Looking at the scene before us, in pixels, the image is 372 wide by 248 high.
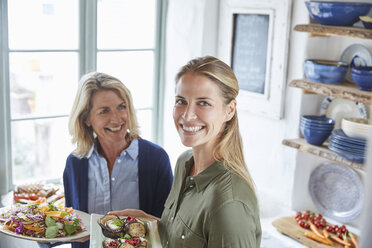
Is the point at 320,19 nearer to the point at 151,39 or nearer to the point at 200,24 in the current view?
the point at 200,24

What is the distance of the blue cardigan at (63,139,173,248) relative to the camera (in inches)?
79.7

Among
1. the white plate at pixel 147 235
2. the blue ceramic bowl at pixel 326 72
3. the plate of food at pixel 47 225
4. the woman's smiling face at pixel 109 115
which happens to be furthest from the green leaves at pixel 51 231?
the blue ceramic bowl at pixel 326 72

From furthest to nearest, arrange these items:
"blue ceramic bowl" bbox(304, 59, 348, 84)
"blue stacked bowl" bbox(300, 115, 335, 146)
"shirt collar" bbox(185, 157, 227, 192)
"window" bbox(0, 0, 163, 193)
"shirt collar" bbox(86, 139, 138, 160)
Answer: "window" bbox(0, 0, 163, 193), "blue stacked bowl" bbox(300, 115, 335, 146), "blue ceramic bowl" bbox(304, 59, 348, 84), "shirt collar" bbox(86, 139, 138, 160), "shirt collar" bbox(185, 157, 227, 192)

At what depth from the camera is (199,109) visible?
4.48 ft

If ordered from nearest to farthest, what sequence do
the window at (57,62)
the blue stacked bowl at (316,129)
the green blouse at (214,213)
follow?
the green blouse at (214,213) < the blue stacked bowl at (316,129) < the window at (57,62)

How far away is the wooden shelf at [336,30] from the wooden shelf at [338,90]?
0.28 meters

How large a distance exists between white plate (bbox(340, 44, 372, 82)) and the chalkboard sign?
579mm

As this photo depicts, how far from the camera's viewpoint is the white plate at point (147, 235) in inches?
62.6

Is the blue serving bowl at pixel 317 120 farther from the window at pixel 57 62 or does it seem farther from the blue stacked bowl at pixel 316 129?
the window at pixel 57 62

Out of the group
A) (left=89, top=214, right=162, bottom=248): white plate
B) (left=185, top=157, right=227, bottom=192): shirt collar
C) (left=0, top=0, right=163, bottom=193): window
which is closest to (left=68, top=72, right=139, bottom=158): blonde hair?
(left=89, top=214, right=162, bottom=248): white plate

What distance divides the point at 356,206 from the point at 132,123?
1.43m

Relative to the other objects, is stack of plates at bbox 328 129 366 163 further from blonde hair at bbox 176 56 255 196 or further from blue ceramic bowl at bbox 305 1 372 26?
blonde hair at bbox 176 56 255 196

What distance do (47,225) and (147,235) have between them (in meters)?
0.47

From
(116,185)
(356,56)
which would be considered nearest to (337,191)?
(356,56)
